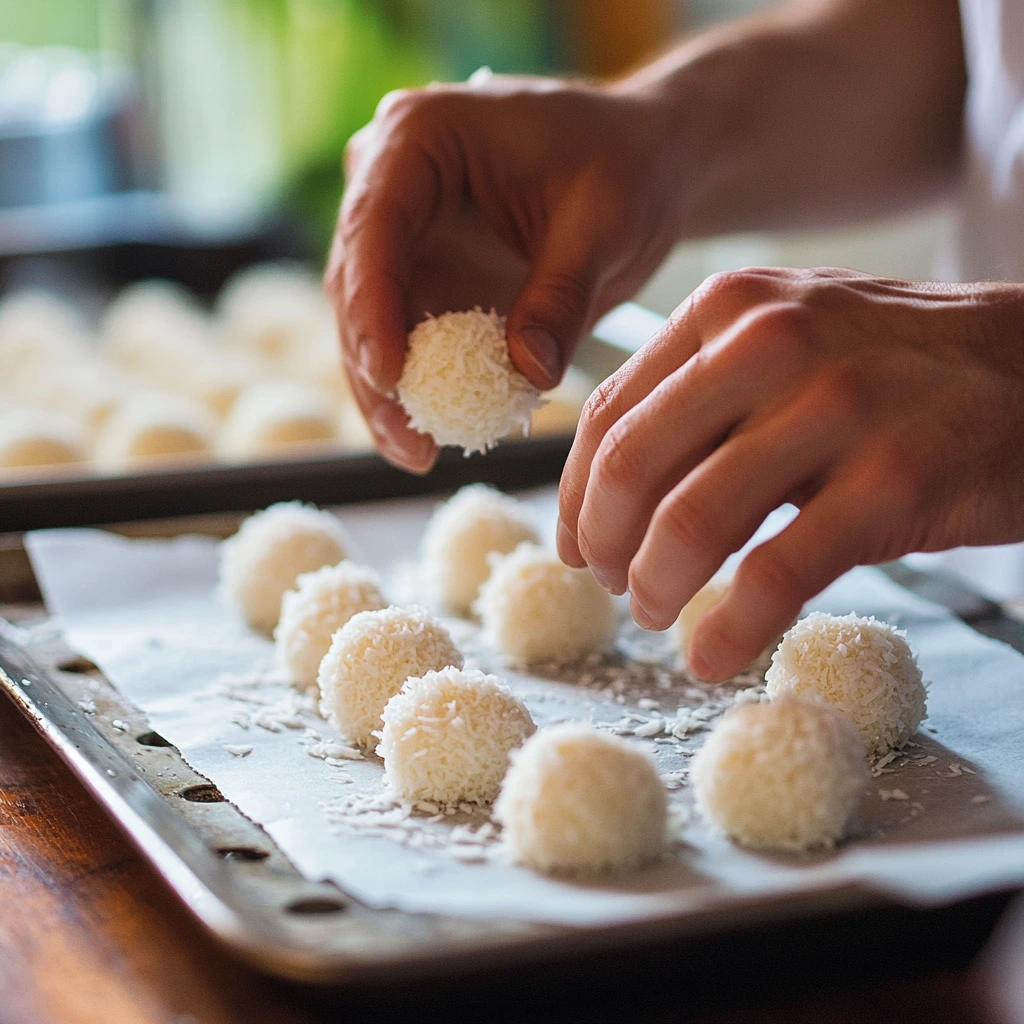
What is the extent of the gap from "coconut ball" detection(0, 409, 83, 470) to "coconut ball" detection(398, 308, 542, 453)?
890mm

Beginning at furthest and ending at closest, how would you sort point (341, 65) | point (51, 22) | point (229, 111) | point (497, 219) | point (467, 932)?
point (51, 22) < point (229, 111) < point (341, 65) < point (497, 219) < point (467, 932)

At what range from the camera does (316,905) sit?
84cm

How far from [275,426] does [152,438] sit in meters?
0.18

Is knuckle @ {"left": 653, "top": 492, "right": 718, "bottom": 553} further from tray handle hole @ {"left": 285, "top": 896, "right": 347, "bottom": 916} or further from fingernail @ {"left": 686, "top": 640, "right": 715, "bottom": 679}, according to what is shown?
tray handle hole @ {"left": 285, "top": 896, "right": 347, "bottom": 916}

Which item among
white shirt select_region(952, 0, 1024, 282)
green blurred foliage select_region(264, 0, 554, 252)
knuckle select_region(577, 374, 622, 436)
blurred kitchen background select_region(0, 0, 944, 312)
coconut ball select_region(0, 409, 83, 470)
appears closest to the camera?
knuckle select_region(577, 374, 622, 436)

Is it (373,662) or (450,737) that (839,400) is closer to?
(450,737)

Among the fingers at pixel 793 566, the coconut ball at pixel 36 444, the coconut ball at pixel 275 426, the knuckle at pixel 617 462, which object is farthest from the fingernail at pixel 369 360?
the coconut ball at pixel 36 444

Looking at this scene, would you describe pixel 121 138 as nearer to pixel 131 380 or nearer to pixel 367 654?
pixel 131 380

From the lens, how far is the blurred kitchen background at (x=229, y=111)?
3.36m

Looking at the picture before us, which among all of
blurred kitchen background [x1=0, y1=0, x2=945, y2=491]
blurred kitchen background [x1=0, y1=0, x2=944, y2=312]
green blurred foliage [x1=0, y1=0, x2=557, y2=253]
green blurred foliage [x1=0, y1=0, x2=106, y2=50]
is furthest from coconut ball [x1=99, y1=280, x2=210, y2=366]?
green blurred foliage [x1=0, y1=0, x2=106, y2=50]

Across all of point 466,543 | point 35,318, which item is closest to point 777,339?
point 466,543

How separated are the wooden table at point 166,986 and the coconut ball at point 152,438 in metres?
1.02

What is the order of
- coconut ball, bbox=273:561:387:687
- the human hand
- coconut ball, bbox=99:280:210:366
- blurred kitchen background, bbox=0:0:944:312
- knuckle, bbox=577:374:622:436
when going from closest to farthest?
the human hand → knuckle, bbox=577:374:622:436 → coconut ball, bbox=273:561:387:687 → coconut ball, bbox=99:280:210:366 → blurred kitchen background, bbox=0:0:944:312

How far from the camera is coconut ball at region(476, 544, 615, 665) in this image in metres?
1.37
